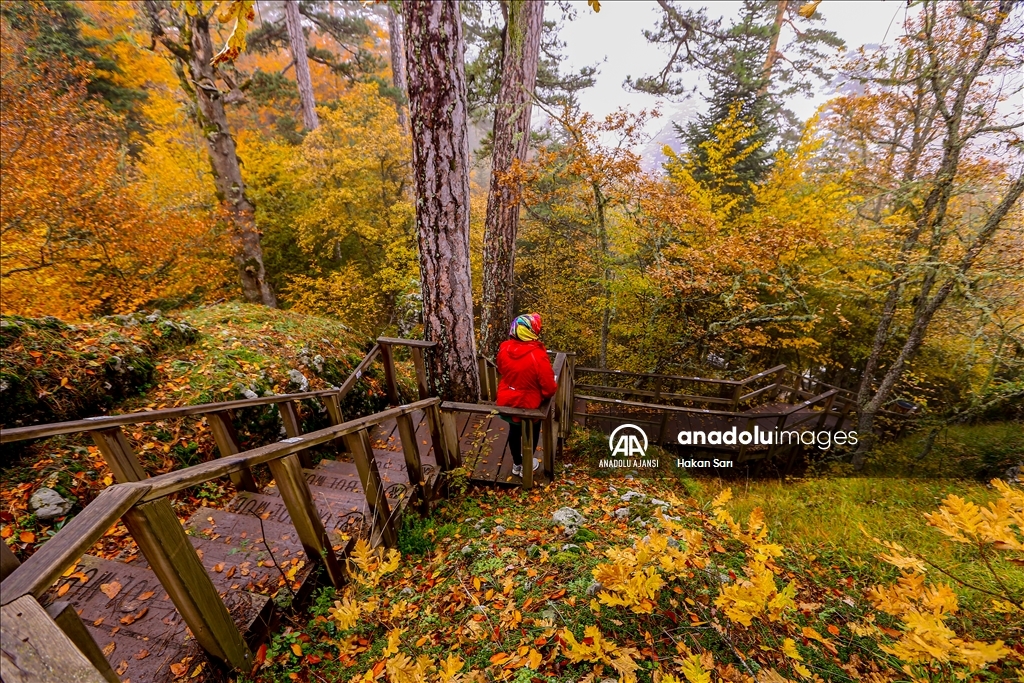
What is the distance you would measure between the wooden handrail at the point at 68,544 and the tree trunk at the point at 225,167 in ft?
35.8

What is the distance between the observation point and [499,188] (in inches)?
323

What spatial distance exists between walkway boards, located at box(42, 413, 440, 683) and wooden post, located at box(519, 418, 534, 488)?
1412mm

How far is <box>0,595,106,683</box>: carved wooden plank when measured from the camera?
3.26 feet

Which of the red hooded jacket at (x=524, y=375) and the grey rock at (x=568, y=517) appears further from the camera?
the red hooded jacket at (x=524, y=375)

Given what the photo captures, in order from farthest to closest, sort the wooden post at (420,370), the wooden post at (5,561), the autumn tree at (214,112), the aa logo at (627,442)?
→ the autumn tree at (214,112) < the aa logo at (627,442) < the wooden post at (420,370) < the wooden post at (5,561)

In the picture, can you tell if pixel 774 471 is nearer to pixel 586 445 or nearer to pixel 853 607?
pixel 586 445

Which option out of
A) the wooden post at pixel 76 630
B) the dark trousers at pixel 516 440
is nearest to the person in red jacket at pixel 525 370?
the dark trousers at pixel 516 440

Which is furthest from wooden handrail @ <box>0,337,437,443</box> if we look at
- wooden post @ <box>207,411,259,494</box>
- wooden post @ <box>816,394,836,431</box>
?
wooden post @ <box>816,394,836,431</box>

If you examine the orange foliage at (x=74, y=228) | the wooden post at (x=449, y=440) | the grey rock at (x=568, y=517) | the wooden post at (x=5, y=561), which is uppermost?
the orange foliage at (x=74, y=228)

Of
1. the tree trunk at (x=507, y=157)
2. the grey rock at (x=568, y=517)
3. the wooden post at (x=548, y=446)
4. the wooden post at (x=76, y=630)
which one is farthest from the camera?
the tree trunk at (x=507, y=157)

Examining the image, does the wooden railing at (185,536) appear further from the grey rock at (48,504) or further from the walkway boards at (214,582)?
the grey rock at (48,504)

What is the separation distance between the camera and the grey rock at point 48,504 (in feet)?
12.1

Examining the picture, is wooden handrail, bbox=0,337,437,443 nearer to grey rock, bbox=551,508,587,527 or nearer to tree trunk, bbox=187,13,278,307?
grey rock, bbox=551,508,587,527

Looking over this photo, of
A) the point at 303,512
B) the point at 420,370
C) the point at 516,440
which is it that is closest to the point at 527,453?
the point at 516,440
